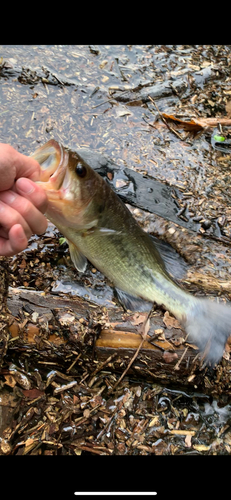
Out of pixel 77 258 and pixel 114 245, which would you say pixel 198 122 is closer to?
pixel 114 245

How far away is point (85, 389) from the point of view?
11.0 ft

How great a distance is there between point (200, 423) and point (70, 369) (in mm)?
1205

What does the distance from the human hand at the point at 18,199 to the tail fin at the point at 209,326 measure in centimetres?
156

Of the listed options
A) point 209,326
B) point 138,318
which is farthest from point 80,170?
point 209,326

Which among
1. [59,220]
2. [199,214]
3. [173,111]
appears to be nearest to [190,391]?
[59,220]

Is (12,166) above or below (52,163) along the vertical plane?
above

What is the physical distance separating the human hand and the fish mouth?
22cm

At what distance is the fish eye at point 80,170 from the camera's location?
3.07 metres

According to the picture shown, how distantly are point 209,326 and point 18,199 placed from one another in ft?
6.18

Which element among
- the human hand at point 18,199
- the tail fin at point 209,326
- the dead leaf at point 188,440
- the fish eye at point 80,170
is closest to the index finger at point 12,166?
the human hand at point 18,199

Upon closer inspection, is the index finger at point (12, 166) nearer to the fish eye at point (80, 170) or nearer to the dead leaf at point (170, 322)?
the fish eye at point (80, 170)

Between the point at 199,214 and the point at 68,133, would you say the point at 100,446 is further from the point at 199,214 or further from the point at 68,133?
the point at 68,133

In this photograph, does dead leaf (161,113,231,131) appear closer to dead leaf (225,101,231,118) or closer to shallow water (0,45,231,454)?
shallow water (0,45,231,454)

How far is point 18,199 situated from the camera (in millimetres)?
2604
